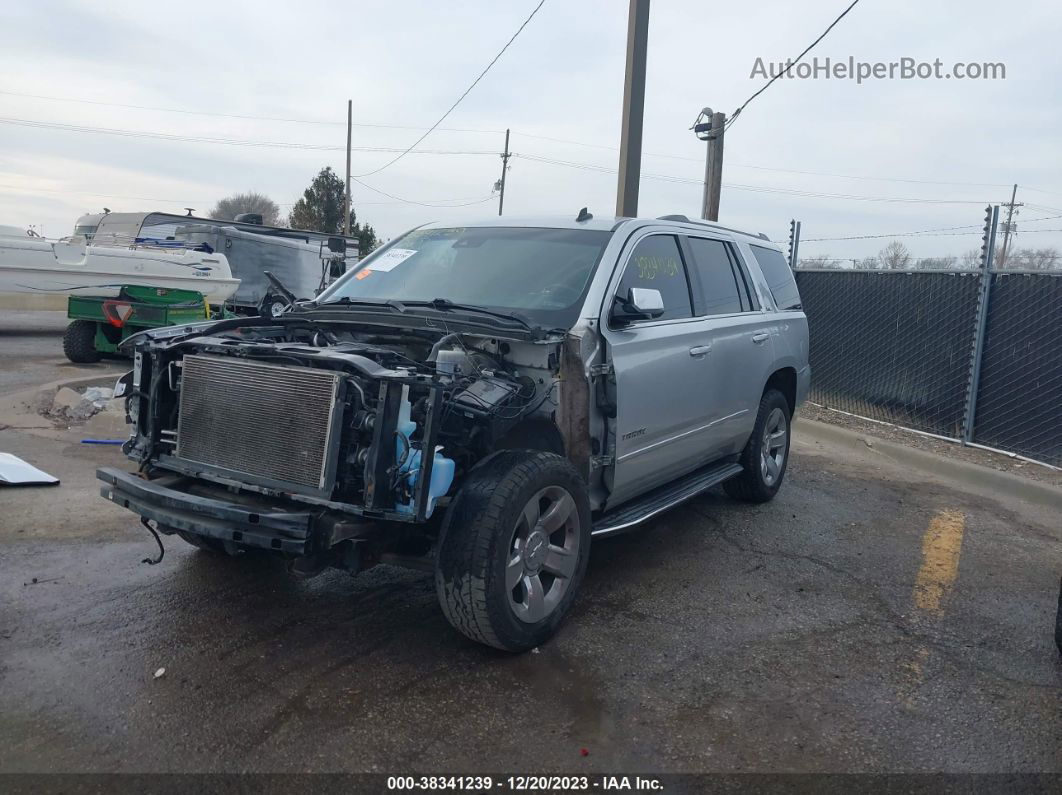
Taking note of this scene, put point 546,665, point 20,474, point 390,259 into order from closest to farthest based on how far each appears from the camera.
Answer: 1. point 546,665
2. point 390,259
3. point 20,474

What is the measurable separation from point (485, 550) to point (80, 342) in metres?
10.8

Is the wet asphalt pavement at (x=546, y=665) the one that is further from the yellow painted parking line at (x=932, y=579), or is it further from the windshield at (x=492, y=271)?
the windshield at (x=492, y=271)

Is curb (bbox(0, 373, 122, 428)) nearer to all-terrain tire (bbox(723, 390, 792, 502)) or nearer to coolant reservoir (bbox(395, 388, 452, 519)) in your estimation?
coolant reservoir (bbox(395, 388, 452, 519))

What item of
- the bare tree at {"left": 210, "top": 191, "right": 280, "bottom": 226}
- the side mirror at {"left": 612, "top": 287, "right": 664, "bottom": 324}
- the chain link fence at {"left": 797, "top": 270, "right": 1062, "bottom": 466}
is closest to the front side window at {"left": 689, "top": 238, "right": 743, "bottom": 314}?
the side mirror at {"left": 612, "top": 287, "right": 664, "bottom": 324}

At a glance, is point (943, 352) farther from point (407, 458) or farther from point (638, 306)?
point (407, 458)

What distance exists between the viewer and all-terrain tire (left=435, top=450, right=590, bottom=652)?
335 centimetres

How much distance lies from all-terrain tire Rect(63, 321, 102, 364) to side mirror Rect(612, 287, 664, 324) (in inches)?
404

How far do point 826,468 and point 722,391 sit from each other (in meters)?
3.17

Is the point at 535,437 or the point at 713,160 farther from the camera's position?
the point at 713,160

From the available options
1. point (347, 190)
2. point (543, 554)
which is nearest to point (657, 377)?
A: point (543, 554)

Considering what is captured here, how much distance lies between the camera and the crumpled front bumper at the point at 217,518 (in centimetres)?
319

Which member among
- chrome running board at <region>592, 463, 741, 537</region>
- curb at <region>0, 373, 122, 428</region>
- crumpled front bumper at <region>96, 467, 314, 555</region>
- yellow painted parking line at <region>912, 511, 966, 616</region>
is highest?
crumpled front bumper at <region>96, 467, 314, 555</region>

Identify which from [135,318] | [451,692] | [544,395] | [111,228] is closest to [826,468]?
[544,395]

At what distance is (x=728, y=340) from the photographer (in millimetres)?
5469
